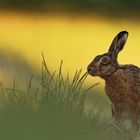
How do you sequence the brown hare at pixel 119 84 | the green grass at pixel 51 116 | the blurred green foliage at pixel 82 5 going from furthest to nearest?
A: the blurred green foliage at pixel 82 5
the brown hare at pixel 119 84
the green grass at pixel 51 116

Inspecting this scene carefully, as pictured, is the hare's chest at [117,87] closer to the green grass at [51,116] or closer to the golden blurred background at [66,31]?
the green grass at [51,116]

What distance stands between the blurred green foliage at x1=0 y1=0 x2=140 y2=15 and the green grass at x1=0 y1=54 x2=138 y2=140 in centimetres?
1255

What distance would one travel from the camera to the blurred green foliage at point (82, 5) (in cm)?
2072

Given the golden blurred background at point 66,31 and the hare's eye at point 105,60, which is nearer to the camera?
the hare's eye at point 105,60

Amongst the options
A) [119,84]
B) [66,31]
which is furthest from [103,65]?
[66,31]

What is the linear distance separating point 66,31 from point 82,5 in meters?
3.34

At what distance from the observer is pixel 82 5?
2147 cm

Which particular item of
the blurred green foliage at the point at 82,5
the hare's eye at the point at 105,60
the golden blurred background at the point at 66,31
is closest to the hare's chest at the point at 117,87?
the hare's eye at the point at 105,60

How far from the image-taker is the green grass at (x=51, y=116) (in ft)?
20.5

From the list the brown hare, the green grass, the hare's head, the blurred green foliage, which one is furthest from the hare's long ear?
the blurred green foliage

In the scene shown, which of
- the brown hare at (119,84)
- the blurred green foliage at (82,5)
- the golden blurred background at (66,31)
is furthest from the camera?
the blurred green foliage at (82,5)

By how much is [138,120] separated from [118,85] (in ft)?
1.03

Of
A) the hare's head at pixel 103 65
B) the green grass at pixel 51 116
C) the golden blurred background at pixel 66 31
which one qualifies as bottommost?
the golden blurred background at pixel 66 31

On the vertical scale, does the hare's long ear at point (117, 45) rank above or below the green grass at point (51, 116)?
above
